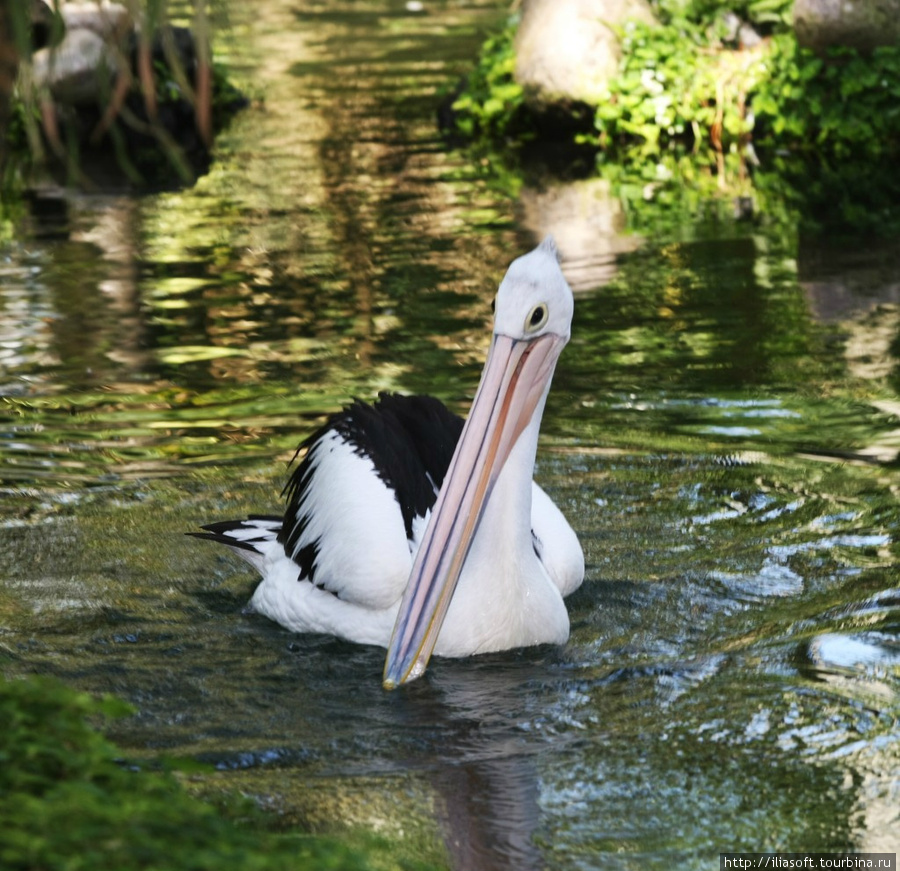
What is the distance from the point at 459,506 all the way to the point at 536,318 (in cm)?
53

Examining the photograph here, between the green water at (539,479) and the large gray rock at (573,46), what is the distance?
2.15 m

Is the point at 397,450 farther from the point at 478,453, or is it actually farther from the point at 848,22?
the point at 848,22

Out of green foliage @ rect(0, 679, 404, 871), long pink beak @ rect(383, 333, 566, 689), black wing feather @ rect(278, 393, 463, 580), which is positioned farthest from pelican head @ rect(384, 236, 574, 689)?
green foliage @ rect(0, 679, 404, 871)

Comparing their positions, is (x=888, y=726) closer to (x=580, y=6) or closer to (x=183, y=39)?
(x=580, y=6)

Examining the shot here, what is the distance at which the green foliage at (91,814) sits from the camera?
2283 millimetres

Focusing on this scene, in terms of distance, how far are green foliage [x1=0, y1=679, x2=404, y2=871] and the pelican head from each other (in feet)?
4.11

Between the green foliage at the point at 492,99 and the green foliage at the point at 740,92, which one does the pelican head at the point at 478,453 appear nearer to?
the green foliage at the point at 740,92

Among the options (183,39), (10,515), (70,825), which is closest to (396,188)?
(183,39)

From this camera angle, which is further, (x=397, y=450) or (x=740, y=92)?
(x=740, y=92)

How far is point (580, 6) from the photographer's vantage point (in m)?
13.1

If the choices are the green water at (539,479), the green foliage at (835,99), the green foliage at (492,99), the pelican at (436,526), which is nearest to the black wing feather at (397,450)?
the pelican at (436,526)

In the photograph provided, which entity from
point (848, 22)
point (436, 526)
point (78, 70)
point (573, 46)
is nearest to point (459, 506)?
point (436, 526)

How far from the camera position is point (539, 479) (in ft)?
18.7

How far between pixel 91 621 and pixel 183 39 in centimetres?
1079
